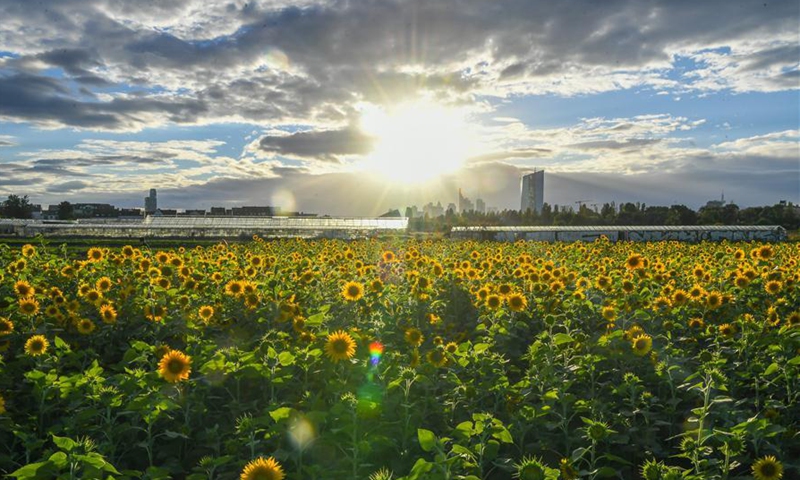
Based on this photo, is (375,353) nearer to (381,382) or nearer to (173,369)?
(381,382)

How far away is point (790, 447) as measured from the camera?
15.8 feet

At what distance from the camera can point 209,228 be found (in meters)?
74.4

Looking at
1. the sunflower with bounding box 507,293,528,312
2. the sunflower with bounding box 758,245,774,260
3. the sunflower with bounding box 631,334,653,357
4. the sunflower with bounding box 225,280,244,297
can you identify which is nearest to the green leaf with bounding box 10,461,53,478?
the sunflower with bounding box 225,280,244,297

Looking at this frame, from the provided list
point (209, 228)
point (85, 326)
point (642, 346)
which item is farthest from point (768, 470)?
point (209, 228)

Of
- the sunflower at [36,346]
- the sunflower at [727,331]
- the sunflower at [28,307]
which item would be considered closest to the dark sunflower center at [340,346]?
the sunflower at [36,346]

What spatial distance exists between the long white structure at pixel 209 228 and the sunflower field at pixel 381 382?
58.7m

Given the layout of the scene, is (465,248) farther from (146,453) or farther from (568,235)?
(568,235)

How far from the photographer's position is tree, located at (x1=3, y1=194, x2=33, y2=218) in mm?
149375

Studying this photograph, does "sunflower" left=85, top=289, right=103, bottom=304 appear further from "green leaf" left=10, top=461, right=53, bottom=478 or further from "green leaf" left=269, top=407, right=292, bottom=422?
"green leaf" left=269, top=407, right=292, bottom=422

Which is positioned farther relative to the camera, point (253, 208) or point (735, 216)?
point (253, 208)

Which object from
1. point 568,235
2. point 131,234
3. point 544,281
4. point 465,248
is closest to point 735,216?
point 568,235

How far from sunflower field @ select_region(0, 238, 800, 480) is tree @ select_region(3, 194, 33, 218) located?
168590 mm

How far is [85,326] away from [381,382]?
413cm

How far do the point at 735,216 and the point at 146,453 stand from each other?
130014 millimetres
